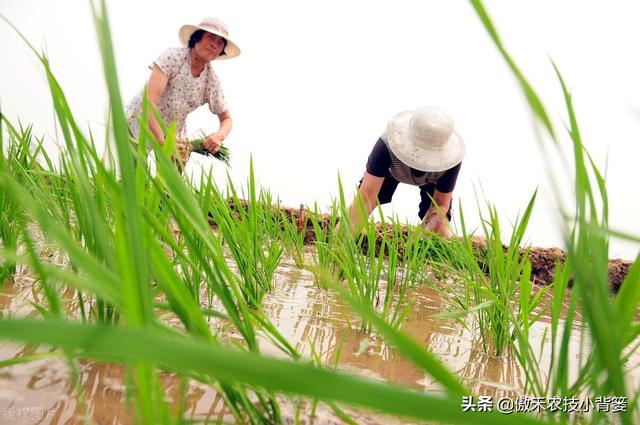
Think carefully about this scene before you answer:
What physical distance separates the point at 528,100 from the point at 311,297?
1.08m

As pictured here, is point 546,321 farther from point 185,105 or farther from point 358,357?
point 185,105

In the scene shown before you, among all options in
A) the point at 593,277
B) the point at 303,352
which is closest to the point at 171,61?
the point at 303,352

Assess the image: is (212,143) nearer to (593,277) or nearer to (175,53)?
(175,53)

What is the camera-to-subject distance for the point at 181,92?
2746 millimetres

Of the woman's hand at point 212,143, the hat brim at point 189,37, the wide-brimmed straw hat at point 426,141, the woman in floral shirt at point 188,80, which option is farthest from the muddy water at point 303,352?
the hat brim at point 189,37

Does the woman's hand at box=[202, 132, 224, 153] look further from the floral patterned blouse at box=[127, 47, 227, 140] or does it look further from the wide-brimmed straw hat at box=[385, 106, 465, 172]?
the wide-brimmed straw hat at box=[385, 106, 465, 172]

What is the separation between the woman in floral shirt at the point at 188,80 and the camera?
2.56 meters

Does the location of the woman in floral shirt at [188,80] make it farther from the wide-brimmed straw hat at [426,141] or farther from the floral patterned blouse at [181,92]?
the wide-brimmed straw hat at [426,141]

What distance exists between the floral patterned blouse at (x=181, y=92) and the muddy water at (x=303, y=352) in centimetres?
167

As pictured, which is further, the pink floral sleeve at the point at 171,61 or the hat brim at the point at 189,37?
the hat brim at the point at 189,37

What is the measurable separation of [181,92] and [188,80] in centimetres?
9

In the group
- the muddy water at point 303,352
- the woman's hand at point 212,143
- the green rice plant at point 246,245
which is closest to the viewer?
the muddy water at point 303,352

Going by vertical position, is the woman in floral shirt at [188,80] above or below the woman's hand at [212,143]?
above

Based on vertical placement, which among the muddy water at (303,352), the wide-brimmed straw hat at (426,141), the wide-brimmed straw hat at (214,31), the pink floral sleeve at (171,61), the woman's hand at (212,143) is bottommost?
the muddy water at (303,352)
